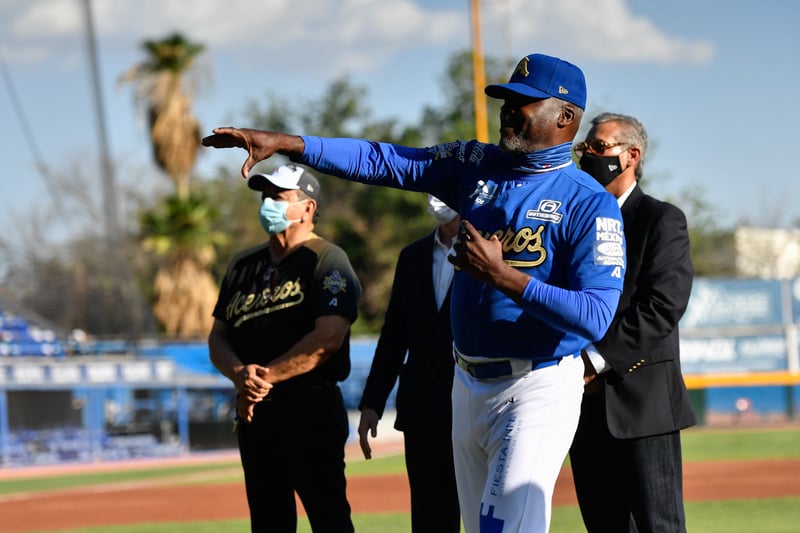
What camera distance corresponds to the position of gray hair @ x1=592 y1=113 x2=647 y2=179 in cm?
507

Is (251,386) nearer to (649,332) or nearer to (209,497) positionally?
(649,332)

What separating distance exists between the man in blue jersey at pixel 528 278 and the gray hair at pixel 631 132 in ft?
2.56

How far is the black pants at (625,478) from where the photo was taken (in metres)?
4.78

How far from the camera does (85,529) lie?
444 inches

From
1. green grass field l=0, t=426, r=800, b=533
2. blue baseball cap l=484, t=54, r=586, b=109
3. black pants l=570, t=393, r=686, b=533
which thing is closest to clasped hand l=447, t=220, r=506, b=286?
blue baseball cap l=484, t=54, r=586, b=109

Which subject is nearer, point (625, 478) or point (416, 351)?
point (625, 478)

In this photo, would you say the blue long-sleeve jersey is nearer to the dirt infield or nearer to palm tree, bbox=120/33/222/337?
the dirt infield

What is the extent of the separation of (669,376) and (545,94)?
1495 mm

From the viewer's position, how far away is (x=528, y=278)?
388cm

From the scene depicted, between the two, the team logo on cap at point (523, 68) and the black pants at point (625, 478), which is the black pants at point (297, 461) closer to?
the black pants at point (625, 478)

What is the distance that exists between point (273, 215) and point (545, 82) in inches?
77.3

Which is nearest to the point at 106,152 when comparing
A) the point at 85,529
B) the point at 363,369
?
the point at 363,369

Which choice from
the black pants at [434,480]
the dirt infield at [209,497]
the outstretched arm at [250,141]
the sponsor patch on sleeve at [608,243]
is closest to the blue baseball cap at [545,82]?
the sponsor patch on sleeve at [608,243]

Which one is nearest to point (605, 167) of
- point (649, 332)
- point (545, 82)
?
point (649, 332)
